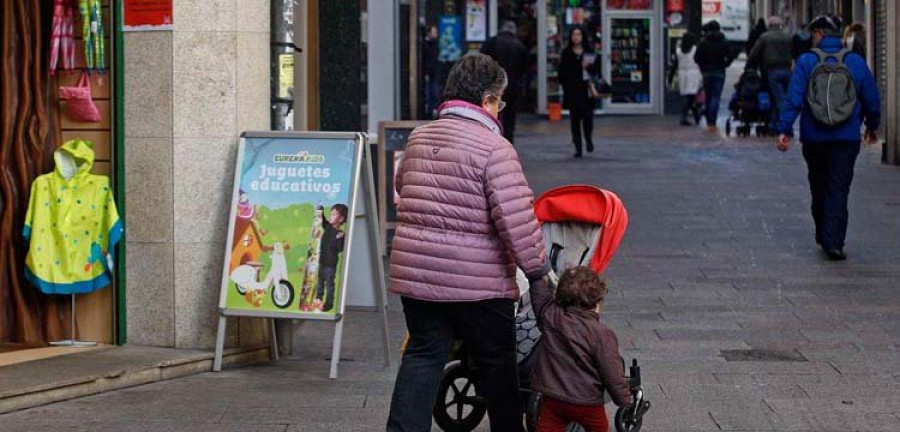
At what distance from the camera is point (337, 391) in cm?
793

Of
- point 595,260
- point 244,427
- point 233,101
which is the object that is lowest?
point 244,427

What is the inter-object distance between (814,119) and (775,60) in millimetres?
12471

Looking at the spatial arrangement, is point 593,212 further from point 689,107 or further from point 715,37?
point 689,107

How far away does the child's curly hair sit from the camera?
6.28 metres

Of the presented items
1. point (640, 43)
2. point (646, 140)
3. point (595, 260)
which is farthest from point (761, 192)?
point (640, 43)

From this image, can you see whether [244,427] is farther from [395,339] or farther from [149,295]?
[395,339]

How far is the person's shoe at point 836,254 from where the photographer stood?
40.2 ft

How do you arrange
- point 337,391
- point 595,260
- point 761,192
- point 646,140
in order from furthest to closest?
1. point 646,140
2. point 761,192
3. point 337,391
4. point 595,260

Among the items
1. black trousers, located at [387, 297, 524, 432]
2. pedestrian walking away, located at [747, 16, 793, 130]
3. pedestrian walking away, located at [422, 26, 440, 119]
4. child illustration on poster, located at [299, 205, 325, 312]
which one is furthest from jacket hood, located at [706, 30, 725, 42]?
black trousers, located at [387, 297, 524, 432]

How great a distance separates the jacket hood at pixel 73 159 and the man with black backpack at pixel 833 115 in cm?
556

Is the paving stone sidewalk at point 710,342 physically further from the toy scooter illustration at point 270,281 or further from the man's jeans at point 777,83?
the man's jeans at point 777,83

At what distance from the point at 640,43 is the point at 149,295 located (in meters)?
24.3

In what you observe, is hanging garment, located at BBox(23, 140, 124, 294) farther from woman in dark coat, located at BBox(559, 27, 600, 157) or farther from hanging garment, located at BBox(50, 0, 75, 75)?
woman in dark coat, located at BBox(559, 27, 600, 157)

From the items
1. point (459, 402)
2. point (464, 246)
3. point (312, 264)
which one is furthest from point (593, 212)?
point (312, 264)
